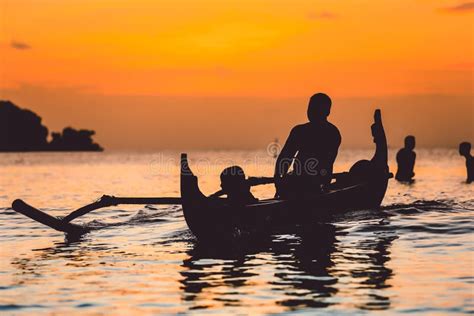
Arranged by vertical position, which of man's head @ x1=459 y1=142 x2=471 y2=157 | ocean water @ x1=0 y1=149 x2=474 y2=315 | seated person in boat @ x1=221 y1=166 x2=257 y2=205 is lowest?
ocean water @ x1=0 y1=149 x2=474 y2=315

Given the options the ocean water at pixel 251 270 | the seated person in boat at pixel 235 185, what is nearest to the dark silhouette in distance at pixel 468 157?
the ocean water at pixel 251 270

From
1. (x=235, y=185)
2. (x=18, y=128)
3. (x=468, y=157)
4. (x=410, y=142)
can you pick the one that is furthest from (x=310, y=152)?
(x=18, y=128)

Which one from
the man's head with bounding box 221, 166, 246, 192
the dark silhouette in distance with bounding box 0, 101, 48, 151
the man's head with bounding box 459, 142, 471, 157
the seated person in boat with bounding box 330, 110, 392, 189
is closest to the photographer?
the man's head with bounding box 221, 166, 246, 192

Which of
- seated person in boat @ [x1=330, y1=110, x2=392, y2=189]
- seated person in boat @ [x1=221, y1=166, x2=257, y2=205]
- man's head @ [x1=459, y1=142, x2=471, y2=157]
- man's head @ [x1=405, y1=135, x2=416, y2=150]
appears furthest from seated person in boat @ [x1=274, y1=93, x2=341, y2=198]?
man's head @ [x1=459, y1=142, x2=471, y2=157]

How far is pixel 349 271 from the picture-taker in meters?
11.4

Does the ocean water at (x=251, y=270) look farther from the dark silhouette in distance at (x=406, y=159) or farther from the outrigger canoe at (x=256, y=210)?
the dark silhouette in distance at (x=406, y=159)

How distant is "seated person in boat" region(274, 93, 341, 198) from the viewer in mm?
15734

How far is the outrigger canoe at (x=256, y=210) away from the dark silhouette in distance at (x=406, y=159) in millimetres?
11618

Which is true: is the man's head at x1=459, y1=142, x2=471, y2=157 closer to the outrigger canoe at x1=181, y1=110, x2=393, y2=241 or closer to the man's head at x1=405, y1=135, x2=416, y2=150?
the man's head at x1=405, y1=135, x2=416, y2=150

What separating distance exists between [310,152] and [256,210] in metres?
2.32

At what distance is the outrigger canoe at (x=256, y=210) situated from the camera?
13.3 metres

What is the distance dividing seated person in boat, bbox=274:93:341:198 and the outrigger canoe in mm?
315

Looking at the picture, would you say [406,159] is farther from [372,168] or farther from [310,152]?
[310,152]

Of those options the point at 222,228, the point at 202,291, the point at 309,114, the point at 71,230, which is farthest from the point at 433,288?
the point at 71,230
